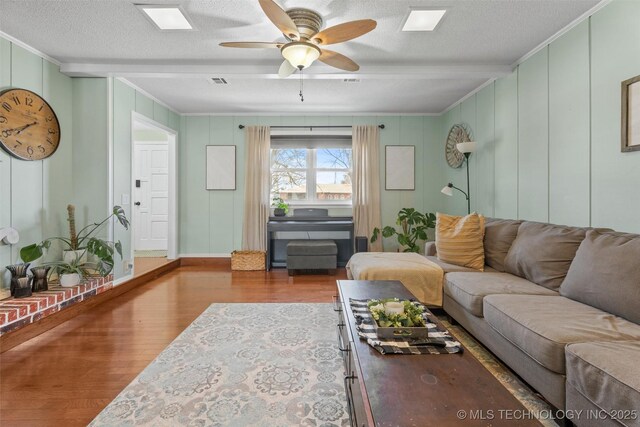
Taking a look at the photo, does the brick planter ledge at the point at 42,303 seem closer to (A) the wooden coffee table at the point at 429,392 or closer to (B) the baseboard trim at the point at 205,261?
(B) the baseboard trim at the point at 205,261

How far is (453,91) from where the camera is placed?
13.4 feet

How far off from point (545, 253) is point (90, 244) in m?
4.04

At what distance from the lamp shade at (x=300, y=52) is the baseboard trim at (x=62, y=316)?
9.49 feet

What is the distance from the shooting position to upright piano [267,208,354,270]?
4785 mm

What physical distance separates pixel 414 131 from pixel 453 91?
1.12 meters

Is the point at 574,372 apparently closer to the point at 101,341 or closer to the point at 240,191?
the point at 101,341

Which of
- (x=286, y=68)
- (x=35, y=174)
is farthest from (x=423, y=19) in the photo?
(x=35, y=174)

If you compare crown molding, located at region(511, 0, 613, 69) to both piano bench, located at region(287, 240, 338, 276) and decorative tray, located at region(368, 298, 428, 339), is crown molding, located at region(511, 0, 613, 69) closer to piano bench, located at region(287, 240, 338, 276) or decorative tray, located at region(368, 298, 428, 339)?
decorative tray, located at region(368, 298, 428, 339)

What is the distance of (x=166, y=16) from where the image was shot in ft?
7.89

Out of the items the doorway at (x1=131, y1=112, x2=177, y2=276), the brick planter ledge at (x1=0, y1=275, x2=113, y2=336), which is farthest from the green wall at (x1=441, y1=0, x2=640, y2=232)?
the doorway at (x1=131, y1=112, x2=177, y2=276)

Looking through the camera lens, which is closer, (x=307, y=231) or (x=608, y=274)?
(x=608, y=274)

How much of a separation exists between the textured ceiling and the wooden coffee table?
234 cm

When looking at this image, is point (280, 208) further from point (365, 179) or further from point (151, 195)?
point (151, 195)

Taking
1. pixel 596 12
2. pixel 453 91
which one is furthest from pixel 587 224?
pixel 453 91
